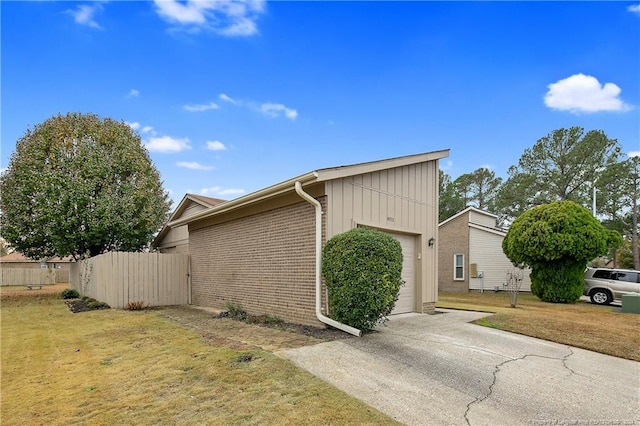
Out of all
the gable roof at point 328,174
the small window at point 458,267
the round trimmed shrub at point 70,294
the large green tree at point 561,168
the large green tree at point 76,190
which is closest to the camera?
the gable roof at point 328,174

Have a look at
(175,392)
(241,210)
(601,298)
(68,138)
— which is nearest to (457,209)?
(601,298)

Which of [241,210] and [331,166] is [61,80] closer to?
[241,210]

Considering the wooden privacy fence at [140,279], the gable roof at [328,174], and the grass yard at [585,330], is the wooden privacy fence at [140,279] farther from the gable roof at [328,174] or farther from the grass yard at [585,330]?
the grass yard at [585,330]

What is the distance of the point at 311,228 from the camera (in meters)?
7.25

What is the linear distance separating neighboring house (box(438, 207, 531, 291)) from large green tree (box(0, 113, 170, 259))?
16.8m

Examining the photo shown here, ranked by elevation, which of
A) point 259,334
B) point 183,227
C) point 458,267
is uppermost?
point 183,227

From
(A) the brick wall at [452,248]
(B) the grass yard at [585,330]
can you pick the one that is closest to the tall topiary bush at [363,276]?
(B) the grass yard at [585,330]

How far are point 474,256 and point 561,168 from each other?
419 inches

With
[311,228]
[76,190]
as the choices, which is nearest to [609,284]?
[311,228]

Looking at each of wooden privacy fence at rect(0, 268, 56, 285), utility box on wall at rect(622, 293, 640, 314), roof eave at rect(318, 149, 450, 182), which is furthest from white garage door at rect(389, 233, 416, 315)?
wooden privacy fence at rect(0, 268, 56, 285)

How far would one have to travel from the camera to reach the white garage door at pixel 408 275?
8883 millimetres

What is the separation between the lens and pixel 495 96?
12109 mm

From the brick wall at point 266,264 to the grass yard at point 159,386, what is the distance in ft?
6.40

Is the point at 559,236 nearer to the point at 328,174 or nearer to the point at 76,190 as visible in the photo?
the point at 328,174
